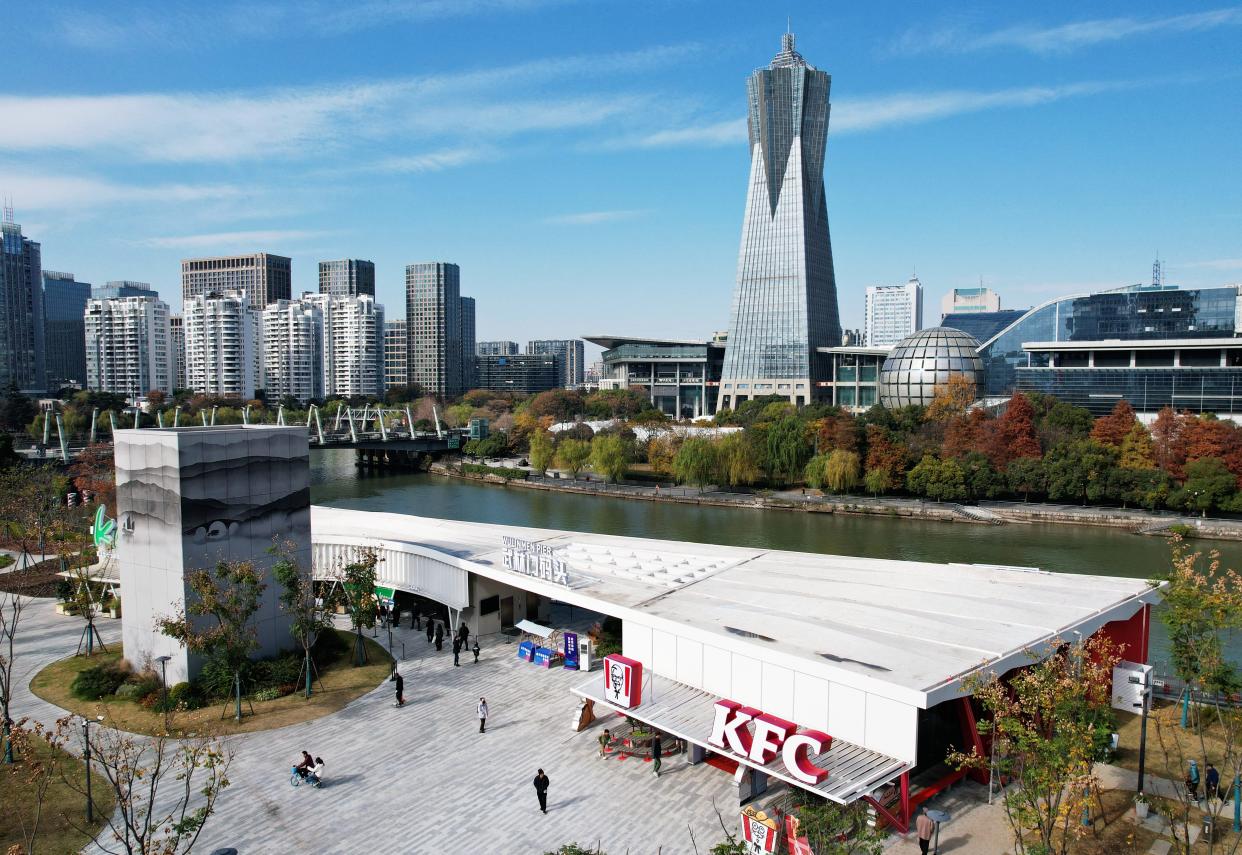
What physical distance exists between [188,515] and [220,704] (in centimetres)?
363

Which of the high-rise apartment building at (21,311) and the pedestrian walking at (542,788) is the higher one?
the high-rise apartment building at (21,311)

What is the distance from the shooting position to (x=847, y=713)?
1098cm

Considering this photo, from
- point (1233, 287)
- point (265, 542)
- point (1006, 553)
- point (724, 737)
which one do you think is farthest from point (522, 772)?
point (1233, 287)

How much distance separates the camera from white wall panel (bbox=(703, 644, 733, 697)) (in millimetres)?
12405

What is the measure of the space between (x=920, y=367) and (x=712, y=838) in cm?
5428

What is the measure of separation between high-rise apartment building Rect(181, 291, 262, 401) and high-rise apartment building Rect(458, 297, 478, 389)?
132 feet

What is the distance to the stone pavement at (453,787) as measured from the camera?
1065cm

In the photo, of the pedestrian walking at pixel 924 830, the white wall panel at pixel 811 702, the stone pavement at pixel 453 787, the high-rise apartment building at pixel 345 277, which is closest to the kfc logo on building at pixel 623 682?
the stone pavement at pixel 453 787

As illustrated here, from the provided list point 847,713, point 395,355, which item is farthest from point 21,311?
point 847,713

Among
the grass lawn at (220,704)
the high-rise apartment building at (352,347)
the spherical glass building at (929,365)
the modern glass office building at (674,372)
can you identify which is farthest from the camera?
the high-rise apartment building at (352,347)

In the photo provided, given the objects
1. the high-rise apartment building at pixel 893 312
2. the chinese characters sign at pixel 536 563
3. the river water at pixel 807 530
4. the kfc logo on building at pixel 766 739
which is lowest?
the river water at pixel 807 530

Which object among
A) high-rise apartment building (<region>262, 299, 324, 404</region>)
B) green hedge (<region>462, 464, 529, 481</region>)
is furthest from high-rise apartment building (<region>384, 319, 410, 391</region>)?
green hedge (<region>462, 464, 529, 481</region>)

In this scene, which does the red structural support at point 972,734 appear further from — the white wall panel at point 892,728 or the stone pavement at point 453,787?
the stone pavement at point 453,787

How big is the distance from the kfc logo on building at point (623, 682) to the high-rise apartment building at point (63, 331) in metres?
139
